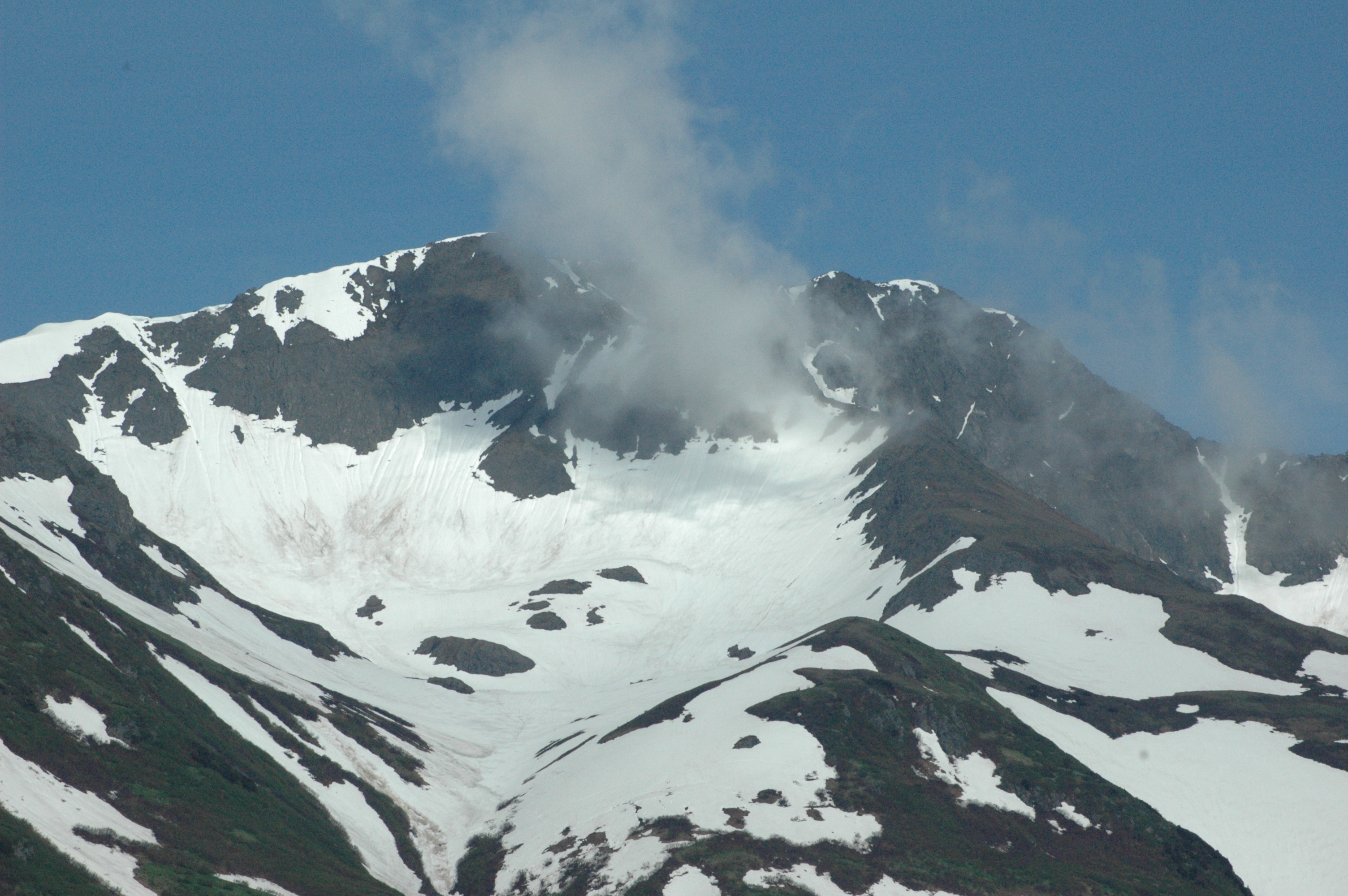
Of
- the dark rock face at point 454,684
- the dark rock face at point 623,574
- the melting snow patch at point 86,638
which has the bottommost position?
the melting snow patch at point 86,638

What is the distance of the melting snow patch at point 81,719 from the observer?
155ft

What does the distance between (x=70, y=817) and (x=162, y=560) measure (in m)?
92.6

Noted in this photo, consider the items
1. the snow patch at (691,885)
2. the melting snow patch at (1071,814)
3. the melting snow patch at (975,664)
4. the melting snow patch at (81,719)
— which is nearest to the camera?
the melting snow patch at (81,719)

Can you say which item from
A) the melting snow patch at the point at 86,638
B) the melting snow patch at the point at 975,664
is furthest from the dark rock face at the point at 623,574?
the melting snow patch at the point at 86,638

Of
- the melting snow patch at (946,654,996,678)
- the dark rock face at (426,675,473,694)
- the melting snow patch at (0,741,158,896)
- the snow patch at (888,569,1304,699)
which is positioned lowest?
the melting snow patch at (0,741,158,896)

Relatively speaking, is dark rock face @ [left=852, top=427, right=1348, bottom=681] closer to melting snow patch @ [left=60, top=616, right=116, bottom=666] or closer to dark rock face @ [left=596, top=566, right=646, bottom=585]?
dark rock face @ [left=596, top=566, right=646, bottom=585]

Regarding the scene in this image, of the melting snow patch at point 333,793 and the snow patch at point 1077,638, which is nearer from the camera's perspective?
the melting snow patch at point 333,793

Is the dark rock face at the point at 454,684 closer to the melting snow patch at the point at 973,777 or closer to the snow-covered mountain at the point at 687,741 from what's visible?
the snow-covered mountain at the point at 687,741

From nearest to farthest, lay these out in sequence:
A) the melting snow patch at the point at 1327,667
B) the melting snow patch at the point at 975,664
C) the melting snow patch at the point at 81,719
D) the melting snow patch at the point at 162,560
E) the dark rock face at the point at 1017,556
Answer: the melting snow patch at the point at 81,719
the melting snow patch at the point at 975,664
the melting snow patch at the point at 1327,667
the melting snow patch at the point at 162,560
the dark rock face at the point at 1017,556

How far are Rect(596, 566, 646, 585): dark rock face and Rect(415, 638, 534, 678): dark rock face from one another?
113ft

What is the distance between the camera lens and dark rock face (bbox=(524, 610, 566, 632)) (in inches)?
6708

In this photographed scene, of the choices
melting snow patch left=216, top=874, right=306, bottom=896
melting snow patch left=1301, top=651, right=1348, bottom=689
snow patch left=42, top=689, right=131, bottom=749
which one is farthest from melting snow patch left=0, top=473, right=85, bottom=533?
melting snow patch left=1301, top=651, right=1348, bottom=689

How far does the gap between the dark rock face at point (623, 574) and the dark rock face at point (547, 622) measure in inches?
663

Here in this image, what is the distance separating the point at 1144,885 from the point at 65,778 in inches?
2251
